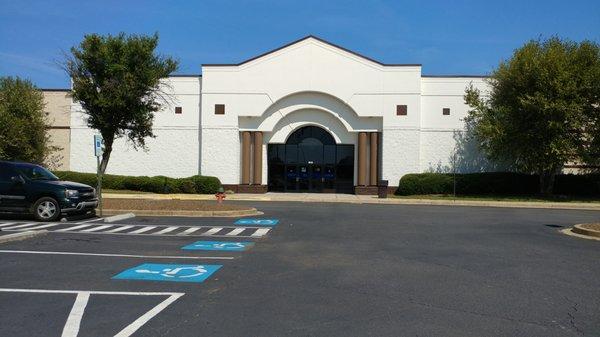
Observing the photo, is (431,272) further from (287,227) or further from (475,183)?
(475,183)

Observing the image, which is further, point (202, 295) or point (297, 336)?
point (202, 295)

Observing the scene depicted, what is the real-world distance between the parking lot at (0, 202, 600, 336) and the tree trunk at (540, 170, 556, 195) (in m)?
22.5

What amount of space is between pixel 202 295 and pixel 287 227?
30.4 ft

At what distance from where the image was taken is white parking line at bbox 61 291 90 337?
5793 millimetres

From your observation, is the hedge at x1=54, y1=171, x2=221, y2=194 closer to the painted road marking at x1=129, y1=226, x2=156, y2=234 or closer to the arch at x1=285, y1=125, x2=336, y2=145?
the arch at x1=285, y1=125, x2=336, y2=145

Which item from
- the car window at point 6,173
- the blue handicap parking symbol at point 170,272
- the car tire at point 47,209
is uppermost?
the car window at point 6,173

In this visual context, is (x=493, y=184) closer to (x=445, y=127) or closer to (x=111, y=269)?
(x=445, y=127)

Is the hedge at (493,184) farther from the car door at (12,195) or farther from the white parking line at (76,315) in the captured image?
the white parking line at (76,315)

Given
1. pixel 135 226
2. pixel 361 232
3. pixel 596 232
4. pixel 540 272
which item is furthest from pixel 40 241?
pixel 596 232

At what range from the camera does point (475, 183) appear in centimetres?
3681

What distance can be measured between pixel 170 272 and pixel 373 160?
1200 inches

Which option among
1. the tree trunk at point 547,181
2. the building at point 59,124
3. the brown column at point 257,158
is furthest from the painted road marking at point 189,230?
the building at point 59,124

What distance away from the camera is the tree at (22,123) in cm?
3503

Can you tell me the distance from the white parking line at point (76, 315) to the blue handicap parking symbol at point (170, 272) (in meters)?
1.29
